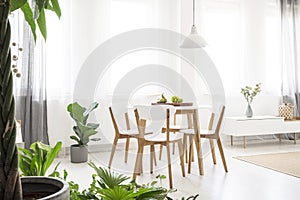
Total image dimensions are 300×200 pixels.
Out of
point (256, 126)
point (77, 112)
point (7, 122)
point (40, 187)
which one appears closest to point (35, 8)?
point (7, 122)

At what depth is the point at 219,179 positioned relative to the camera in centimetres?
373

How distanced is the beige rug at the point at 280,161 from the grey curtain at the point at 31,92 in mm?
2923

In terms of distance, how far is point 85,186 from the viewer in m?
3.46

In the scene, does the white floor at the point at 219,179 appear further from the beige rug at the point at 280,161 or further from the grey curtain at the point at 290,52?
the grey curtain at the point at 290,52

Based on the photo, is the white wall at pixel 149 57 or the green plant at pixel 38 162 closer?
the green plant at pixel 38 162

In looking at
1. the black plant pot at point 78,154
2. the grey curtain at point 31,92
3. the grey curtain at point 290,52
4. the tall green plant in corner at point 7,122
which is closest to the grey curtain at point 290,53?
the grey curtain at point 290,52

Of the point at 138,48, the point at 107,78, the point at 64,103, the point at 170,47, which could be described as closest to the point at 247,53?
the point at 170,47

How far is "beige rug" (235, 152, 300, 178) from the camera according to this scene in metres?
4.15

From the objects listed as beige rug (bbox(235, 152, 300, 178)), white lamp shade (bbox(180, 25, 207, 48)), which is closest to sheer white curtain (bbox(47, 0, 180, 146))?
white lamp shade (bbox(180, 25, 207, 48))

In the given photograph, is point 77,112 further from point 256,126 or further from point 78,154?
point 256,126

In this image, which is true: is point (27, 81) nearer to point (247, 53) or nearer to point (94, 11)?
point (94, 11)

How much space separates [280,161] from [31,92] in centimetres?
356

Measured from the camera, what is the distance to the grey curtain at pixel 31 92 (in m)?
4.80

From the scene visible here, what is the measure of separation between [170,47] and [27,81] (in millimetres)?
2421
